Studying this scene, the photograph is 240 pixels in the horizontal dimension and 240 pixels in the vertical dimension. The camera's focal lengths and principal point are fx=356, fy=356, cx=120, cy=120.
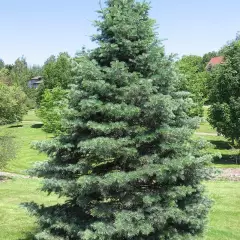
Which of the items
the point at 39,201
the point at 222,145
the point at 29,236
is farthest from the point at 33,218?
the point at 222,145

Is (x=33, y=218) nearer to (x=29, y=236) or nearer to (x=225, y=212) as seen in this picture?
(x=29, y=236)

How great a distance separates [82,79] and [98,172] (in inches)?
101

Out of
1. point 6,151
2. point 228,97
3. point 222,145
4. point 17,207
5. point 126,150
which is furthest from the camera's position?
point 222,145

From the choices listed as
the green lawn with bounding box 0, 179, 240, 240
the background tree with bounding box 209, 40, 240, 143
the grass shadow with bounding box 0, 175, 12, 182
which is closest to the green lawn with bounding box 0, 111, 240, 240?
the green lawn with bounding box 0, 179, 240, 240

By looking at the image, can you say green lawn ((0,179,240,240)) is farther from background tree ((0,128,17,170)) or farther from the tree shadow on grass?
background tree ((0,128,17,170))

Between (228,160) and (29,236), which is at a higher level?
(29,236)

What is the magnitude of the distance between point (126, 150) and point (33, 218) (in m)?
8.98

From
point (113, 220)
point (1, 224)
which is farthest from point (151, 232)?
point (1, 224)

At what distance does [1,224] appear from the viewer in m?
15.3

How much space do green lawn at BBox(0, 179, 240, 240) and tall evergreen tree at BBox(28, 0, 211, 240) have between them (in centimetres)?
230

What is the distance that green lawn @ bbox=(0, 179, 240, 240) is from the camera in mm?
13775

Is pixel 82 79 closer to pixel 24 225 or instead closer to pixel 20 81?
pixel 24 225

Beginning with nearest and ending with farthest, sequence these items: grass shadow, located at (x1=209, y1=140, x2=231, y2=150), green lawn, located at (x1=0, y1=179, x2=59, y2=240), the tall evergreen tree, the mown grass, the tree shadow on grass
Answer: the tall evergreen tree → the tree shadow on grass → green lawn, located at (x1=0, y1=179, x2=59, y2=240) → the mown grass → grass shadow, located at (x1=209, y1=140, x2=231, y2=150)

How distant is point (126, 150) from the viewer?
28.9 ft
